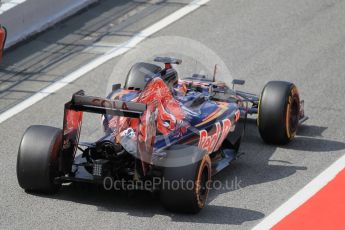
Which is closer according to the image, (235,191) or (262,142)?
(235,191)

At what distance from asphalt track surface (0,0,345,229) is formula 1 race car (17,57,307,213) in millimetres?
287

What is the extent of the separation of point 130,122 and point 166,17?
8.14 meters

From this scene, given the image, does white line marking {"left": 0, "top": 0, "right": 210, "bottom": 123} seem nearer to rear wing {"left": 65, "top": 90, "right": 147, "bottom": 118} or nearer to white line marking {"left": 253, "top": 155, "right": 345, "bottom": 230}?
rear wing {"left": 65, "top": 90, "right": 147, "bottom": 118}

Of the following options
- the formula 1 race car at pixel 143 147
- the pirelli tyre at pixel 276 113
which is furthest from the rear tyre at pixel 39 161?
the pirelli tyre at pixel 276 113

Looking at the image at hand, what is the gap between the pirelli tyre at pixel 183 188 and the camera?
1172cm

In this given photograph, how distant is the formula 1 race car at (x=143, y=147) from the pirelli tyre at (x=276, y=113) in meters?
0.63

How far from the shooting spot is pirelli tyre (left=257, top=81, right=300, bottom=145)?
14.2 m

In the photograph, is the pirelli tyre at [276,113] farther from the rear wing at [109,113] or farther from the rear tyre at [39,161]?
the rear tyre at [39,161]

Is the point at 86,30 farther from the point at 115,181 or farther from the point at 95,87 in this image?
the point at 115,181

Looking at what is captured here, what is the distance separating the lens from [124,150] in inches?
472

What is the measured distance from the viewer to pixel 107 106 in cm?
1189

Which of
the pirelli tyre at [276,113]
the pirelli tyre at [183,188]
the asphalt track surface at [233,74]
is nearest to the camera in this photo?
the pirelli tyre at [183,188]

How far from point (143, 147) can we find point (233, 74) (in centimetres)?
605

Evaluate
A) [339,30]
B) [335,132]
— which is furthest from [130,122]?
[339,30]
